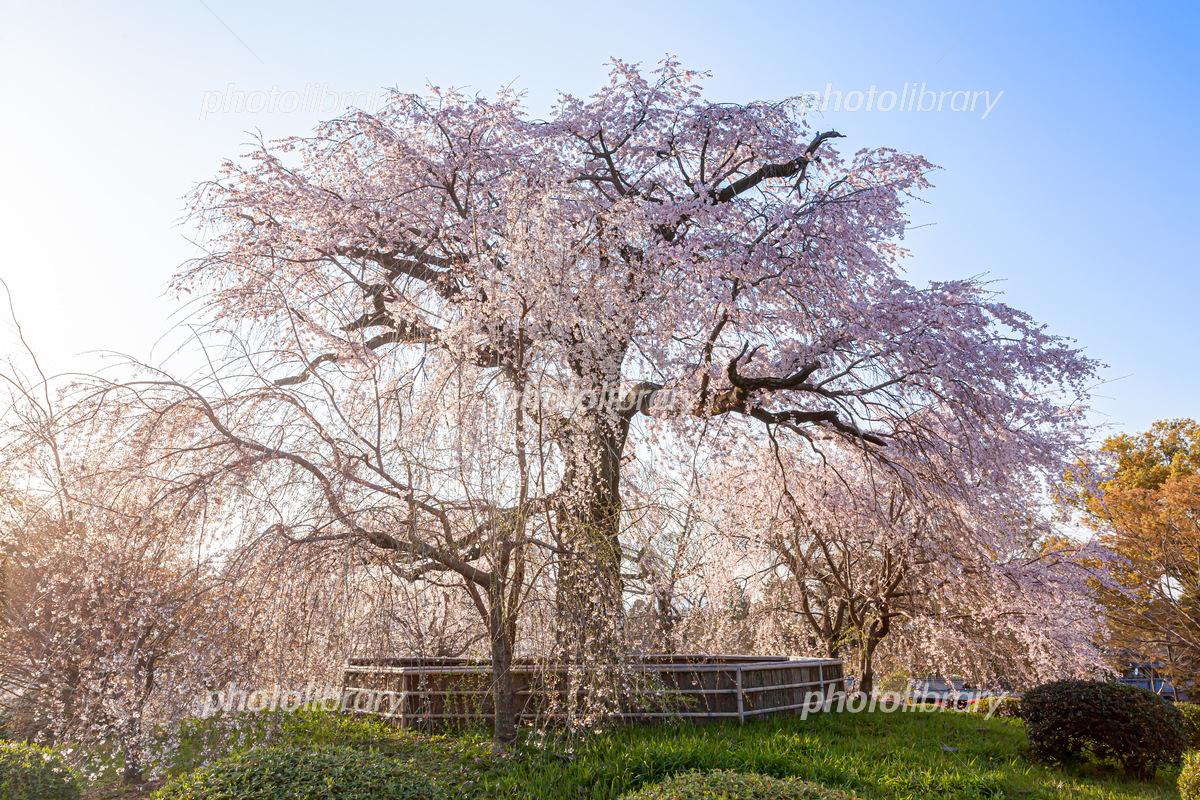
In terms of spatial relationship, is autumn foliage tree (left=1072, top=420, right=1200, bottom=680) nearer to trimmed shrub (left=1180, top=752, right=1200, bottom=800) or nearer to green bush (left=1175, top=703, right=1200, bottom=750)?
green bush (left=1175, top=703, right=1200, bottom=750)

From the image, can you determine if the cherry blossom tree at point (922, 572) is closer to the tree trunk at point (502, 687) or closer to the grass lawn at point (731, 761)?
the grass lawn at point (731, 761)

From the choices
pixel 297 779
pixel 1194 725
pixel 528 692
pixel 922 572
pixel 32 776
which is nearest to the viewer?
pixel 297 779

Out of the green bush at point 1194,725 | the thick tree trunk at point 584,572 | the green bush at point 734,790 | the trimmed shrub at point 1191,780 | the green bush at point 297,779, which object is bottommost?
the green bush at point 1194,725

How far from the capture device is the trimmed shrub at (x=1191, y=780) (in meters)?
6.02

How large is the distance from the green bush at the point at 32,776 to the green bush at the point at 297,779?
896 millimetres

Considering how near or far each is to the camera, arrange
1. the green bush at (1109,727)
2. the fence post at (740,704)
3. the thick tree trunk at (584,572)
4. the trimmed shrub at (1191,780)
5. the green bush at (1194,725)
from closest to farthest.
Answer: the thick tree trunk at (584,572), the trimmed shrub at (1191,780), the green bush at (1109,727), the fence post at (740,704), the green bush at (1194,725)

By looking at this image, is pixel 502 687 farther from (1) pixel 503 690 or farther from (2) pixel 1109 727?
(2) pixel 1109 727

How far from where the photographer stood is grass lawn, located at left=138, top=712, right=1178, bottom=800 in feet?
18.7

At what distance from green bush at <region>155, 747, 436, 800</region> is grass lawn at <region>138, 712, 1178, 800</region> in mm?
341

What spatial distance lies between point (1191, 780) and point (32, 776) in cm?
931

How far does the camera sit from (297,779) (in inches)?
183

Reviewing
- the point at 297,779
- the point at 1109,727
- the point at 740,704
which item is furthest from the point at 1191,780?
the point at 297,779

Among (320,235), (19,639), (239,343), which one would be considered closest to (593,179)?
(320,235)

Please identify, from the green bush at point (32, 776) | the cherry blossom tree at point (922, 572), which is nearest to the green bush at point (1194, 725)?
the cherry blossom tree at point (922, 572)
